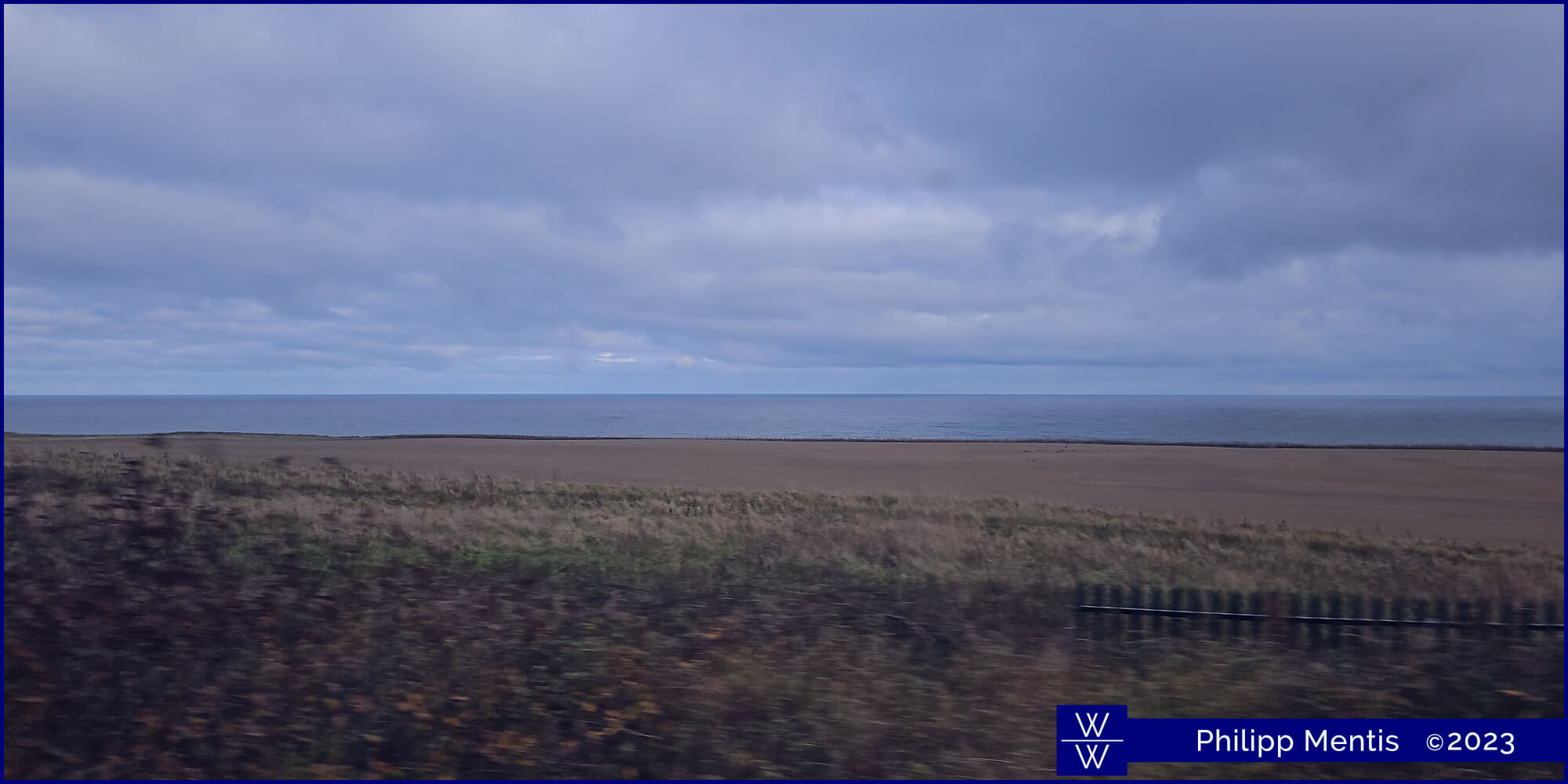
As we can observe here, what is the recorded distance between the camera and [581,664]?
17.8 feet

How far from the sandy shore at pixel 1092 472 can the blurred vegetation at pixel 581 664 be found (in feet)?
38.0

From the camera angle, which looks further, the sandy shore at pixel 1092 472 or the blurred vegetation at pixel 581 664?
the sandy shore at pixel 1092 472

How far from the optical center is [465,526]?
36.2 ft

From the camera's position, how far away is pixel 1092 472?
34000mm

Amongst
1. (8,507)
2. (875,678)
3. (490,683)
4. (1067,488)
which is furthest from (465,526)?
(1067,488)

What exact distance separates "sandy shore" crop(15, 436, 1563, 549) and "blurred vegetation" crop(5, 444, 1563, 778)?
38.0 feet

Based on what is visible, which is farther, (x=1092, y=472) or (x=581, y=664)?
(x=1092, y=472)

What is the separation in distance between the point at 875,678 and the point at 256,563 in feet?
16.9

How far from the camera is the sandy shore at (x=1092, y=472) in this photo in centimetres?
2120

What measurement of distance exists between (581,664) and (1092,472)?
31.5m

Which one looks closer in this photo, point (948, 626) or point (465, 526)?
point (948, 626)

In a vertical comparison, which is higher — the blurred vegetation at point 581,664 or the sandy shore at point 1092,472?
the blurred vegetation at point 581,664

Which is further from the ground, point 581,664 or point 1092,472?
point 581,664

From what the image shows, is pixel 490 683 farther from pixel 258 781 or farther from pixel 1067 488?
pixel 1067 488
